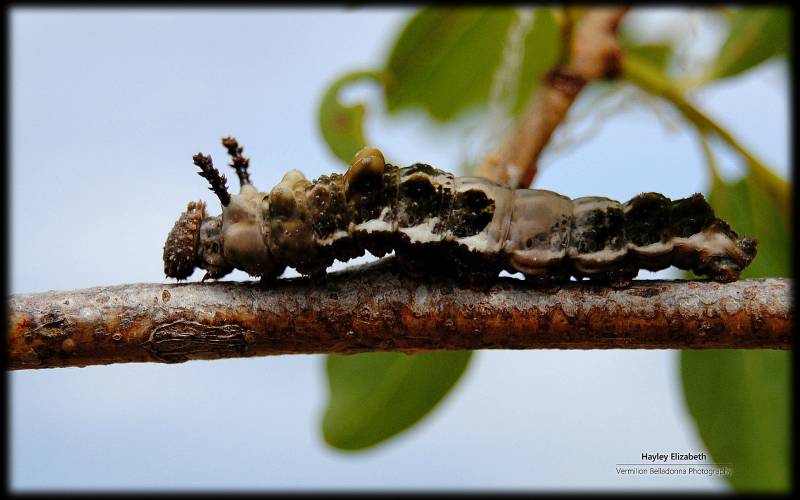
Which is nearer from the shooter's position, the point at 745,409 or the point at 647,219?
the point at 647,219

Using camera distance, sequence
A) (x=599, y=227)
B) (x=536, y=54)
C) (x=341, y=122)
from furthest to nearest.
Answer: (x=536, y=54)
(x=341, y=122)
(x=599, y=227)

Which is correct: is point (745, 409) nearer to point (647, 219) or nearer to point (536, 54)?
point (647, 219)

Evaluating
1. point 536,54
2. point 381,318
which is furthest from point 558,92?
point 381,318

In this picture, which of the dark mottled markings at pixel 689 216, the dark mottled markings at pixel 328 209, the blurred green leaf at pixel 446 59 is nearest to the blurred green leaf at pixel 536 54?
the blurred green leaf at pixel 446 59

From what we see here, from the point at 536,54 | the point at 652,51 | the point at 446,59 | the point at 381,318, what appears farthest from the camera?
the point at 652,51

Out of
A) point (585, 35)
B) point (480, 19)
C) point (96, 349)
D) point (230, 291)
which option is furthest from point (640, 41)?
point (96, 349)

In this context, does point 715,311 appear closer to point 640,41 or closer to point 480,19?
point 480,19
